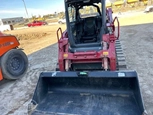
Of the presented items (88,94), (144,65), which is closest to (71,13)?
(88,94)

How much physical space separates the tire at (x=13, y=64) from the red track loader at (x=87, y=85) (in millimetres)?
1465

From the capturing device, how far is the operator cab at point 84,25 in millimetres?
3742

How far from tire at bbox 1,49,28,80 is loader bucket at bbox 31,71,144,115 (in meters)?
1.57

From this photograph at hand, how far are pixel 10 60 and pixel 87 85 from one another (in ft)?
7.94

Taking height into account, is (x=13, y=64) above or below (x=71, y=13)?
below

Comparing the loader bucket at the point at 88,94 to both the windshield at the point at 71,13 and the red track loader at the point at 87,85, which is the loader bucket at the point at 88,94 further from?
the windshield at the point at 71,13

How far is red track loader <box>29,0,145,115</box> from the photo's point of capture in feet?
8.35

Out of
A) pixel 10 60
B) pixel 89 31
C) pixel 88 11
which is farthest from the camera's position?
pixel 88 11

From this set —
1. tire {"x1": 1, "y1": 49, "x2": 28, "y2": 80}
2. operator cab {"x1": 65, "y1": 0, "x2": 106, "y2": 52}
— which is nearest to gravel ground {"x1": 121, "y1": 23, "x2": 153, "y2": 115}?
operator cab {"x1": 65, "y1": 0, "x2": 106, "y2": 52}

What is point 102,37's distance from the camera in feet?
11.5

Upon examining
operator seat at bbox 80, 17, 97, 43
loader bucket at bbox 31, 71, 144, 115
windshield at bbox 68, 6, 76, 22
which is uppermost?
windshield at bbox 68, 6, 76, 22

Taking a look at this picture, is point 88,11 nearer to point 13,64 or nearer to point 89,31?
point 89,31

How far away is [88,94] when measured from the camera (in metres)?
2.89

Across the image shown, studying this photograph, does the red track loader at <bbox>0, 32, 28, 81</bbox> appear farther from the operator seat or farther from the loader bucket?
the operator seat
